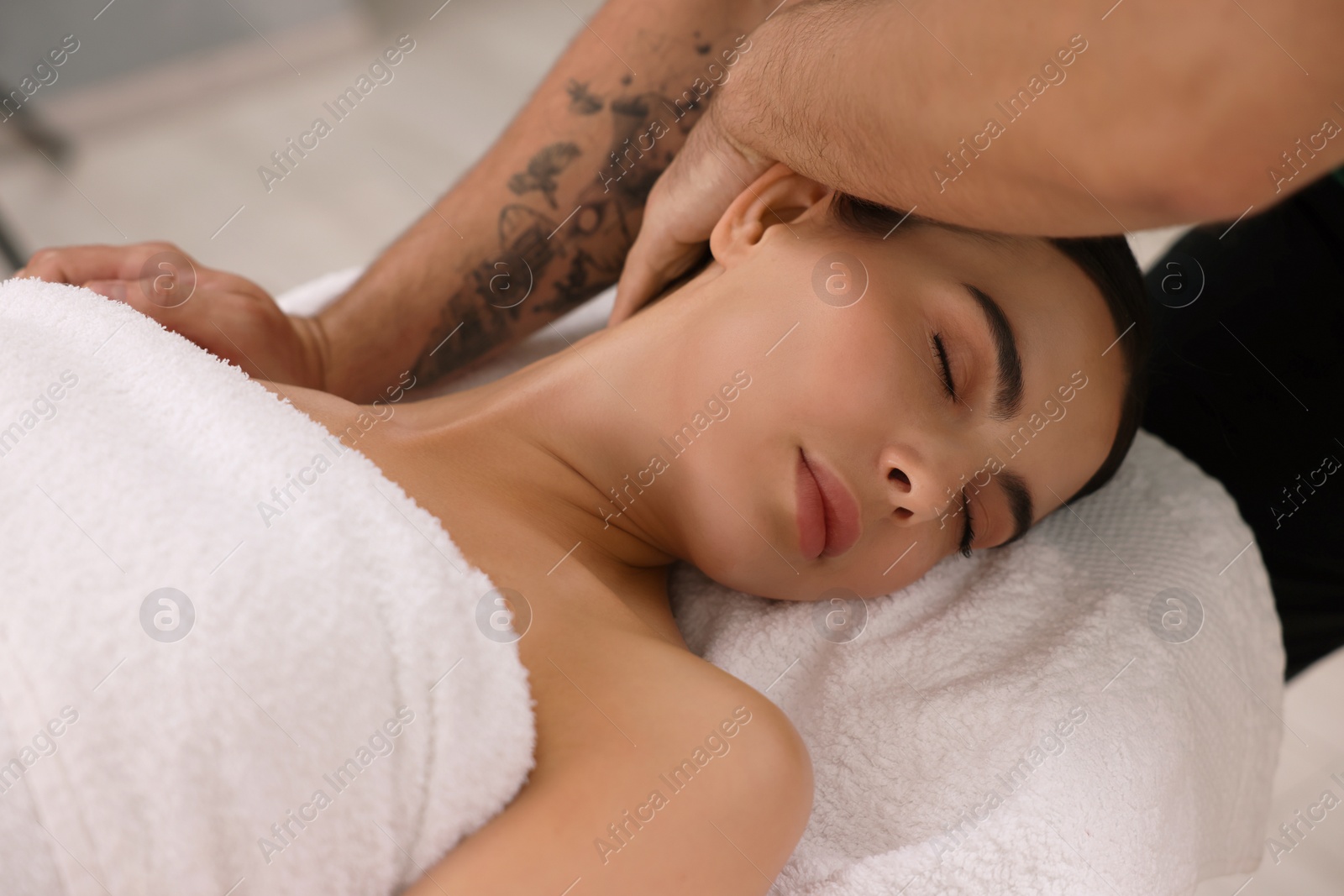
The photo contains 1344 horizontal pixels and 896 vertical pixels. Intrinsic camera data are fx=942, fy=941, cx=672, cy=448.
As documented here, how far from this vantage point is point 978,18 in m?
0.59

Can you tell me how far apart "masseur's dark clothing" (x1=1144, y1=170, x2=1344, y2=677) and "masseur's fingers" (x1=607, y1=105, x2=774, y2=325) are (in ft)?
2.12

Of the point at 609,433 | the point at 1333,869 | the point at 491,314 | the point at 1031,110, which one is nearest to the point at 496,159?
the point at 491,314

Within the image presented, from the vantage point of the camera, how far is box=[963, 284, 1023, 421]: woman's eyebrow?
88 centimetres

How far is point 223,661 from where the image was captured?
2.12ft

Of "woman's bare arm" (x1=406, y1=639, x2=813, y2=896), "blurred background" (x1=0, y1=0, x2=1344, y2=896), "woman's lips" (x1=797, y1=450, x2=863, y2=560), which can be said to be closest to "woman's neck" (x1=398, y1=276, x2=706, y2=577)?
"woman's lips" (x1=797, y1=450, x2=863, y2=560)

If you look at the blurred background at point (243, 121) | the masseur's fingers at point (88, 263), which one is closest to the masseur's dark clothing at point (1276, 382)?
the blurred background at point (243, 121)

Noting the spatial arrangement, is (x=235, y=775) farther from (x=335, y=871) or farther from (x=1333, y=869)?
(x=1333, y=869)

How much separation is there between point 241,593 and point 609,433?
42 cm

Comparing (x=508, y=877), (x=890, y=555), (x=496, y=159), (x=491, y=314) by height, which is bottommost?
(x=890, y=555)

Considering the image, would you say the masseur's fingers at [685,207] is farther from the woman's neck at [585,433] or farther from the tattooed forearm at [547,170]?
the tattooed forearm at [547,170]

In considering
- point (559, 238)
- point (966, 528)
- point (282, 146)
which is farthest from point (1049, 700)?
point (282, 146)

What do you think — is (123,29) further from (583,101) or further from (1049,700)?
(1049,700)

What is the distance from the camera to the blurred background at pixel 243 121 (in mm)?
2369

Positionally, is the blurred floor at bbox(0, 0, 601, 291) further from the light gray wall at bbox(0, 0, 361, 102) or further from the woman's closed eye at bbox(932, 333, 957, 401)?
the woman's closed eye at bbox(932, 333, 957, 401)
